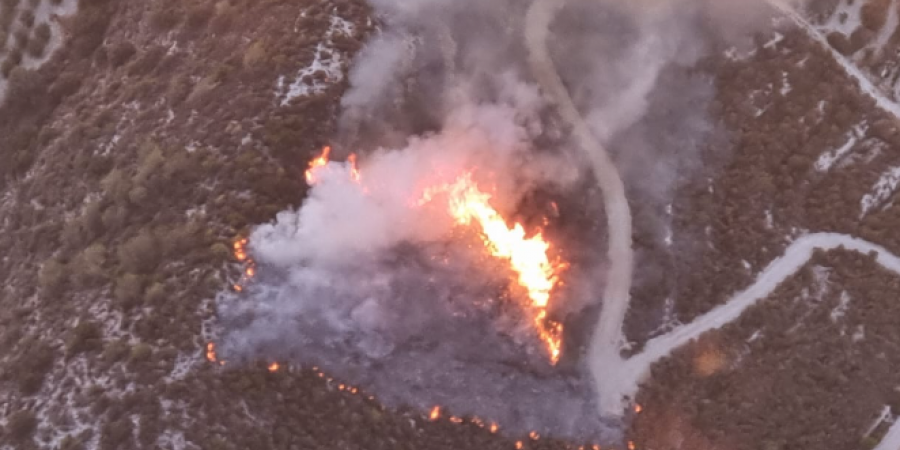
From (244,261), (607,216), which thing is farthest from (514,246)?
(244,261)

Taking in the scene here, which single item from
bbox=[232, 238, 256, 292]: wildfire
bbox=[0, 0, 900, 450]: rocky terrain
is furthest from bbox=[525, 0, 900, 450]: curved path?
bbox=[232, 238, 256, 292]: wildfire

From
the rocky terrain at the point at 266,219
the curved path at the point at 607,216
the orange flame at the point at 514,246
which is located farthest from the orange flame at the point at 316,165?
the curved path at the point at 607,216

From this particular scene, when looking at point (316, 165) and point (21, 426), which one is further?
point (316, 165)

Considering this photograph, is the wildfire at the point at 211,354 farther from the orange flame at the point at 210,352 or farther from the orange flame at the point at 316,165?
the orange flame at the point at 316,165

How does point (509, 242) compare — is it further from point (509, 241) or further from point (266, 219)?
point (266, 219)

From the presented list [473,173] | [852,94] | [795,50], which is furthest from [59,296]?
[852,94]
